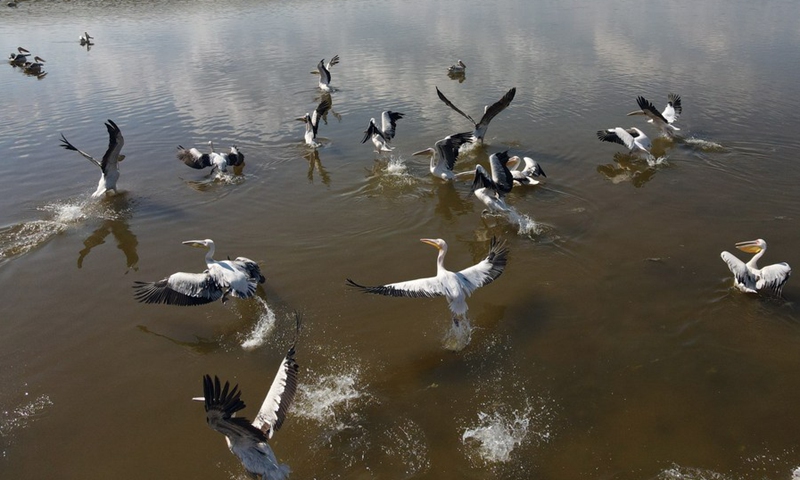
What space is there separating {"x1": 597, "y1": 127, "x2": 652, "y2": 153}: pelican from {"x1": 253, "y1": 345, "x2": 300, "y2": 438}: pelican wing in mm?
8956

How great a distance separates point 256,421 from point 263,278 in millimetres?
2755

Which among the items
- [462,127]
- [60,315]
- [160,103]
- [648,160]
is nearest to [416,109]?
[462,127]

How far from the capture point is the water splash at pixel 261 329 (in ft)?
21.1

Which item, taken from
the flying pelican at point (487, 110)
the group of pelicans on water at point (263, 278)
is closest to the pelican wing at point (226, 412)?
the group of pelicans on water at point (263, 278)

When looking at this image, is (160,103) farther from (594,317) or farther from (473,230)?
(594,317)

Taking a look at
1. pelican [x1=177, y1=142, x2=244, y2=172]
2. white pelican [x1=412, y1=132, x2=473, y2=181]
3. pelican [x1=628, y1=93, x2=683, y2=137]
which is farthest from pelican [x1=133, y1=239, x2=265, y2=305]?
pelican [x1=628, y1=93, x2=683, y2=137]

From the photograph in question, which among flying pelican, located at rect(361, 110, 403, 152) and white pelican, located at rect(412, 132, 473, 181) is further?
flying pelican, located at rect(361, 110, 403, 152)

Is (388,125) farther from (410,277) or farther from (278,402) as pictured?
(278,402)

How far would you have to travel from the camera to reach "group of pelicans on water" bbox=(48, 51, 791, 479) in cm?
451

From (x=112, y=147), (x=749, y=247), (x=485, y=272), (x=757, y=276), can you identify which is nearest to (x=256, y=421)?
(x=485, y=272)

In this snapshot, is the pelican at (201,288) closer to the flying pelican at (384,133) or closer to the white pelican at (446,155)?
the white pelican at (446,155)

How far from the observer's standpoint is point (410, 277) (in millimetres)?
7531

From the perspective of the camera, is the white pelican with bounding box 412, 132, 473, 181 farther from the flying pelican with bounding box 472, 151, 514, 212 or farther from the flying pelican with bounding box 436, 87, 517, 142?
the flying pelican with bounding box 436, 87, 517, 142

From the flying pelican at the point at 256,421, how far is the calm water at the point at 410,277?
0.41 m
